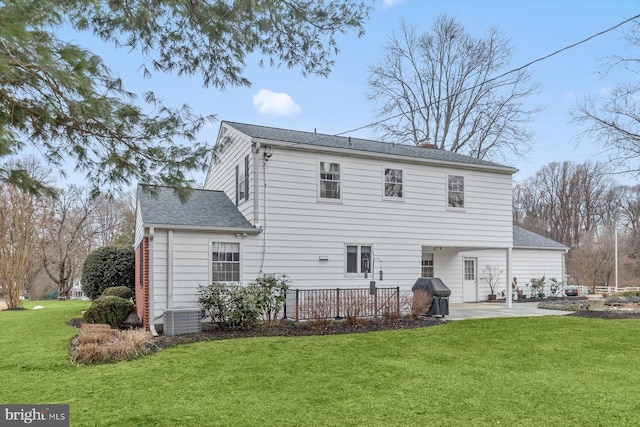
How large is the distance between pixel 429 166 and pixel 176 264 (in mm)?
8226

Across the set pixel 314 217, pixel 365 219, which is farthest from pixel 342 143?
pixel 314 217

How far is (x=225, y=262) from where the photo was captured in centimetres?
1147

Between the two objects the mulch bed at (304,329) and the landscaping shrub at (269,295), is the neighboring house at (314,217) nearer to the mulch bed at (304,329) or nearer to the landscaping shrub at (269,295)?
the landscaping shrub at (269,295)

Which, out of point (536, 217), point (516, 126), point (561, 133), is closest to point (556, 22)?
point (561, 133)

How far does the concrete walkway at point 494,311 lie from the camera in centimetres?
1295

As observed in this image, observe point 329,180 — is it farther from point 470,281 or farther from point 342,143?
point 470,281

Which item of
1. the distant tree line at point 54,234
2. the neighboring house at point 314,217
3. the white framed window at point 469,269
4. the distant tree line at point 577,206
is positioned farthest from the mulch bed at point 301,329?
the distant tree line at point 577,206

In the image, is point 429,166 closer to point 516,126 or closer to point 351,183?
point 351,183

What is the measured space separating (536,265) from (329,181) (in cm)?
1196

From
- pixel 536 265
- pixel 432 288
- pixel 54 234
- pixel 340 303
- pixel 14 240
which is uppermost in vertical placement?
pixel 54 234

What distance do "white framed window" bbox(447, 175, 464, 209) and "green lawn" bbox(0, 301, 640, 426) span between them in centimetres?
576

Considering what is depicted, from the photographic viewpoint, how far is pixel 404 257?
13750mm

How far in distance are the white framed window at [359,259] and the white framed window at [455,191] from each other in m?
3.40

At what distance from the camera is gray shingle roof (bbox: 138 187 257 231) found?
1081cm
